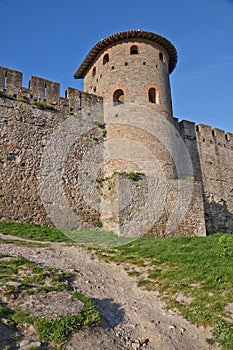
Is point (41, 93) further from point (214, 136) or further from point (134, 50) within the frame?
point (214, 136)

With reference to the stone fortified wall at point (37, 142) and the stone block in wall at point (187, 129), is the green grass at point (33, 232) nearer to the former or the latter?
the stone fortified wall at point (37, 142)

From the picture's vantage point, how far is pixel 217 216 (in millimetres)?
18891

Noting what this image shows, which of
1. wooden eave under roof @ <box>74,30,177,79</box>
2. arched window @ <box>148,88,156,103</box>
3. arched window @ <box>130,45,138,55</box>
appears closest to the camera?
wooden eave under roof @ <box>74,30,177,79</box>

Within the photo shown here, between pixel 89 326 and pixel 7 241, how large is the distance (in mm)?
5022

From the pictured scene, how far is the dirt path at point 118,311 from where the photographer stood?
15.7ft

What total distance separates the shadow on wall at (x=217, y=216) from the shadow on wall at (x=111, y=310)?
13216mm

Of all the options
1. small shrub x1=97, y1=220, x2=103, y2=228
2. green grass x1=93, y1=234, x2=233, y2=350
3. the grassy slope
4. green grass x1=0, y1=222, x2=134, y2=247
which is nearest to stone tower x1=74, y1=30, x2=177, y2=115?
small shrub x1=97, y1=220, x2=103, y2=228

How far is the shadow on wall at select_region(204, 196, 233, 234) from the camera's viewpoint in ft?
60.3

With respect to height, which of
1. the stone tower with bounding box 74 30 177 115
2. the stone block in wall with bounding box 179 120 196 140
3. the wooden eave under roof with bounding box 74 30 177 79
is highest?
the wooden eave under roof with bounding box 74 30 177 79

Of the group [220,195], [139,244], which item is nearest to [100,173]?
[139,244]

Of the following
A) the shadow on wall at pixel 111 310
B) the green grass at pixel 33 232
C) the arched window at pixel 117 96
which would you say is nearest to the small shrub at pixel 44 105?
the arched window at pixel 117 96

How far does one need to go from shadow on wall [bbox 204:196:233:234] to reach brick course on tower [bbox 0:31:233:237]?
73mm

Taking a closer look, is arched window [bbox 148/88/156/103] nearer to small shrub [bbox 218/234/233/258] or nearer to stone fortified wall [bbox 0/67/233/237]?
stone fortified wall [bbox 0/67/233/237]

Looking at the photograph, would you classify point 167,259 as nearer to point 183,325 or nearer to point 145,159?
point 183,325
